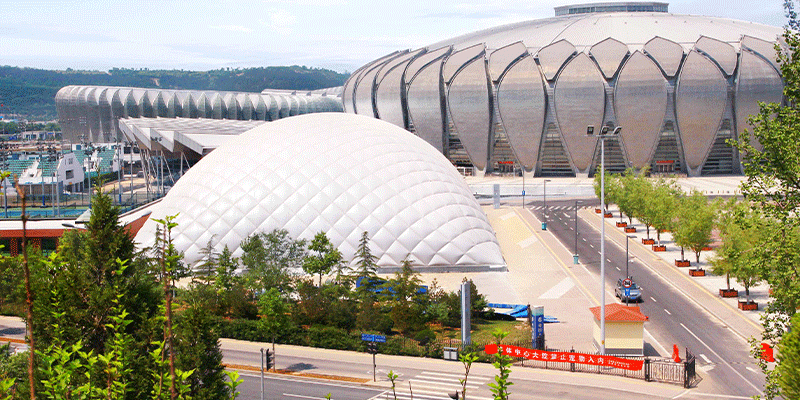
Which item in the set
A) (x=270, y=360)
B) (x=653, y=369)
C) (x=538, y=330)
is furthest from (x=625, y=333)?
(x=270, y=360)

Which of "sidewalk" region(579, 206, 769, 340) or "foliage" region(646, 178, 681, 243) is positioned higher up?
"foliage" region(646, 178, 681, 243)

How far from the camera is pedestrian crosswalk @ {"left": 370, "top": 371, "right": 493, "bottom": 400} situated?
2694 centimetres

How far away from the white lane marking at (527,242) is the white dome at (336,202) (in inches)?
344

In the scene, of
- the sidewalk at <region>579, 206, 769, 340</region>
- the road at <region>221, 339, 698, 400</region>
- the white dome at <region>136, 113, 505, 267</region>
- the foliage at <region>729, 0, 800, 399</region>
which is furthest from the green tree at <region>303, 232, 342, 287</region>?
the foliage at <region>729, 0, 800, 399</region>

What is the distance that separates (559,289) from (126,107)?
400 ft

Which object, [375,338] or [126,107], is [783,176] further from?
[126,107]

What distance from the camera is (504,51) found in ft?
359

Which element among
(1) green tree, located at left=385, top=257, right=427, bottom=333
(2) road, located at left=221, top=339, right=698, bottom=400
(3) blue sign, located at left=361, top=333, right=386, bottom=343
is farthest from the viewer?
(1) green tree, located at left=385, top=257, right=427, bottom=333

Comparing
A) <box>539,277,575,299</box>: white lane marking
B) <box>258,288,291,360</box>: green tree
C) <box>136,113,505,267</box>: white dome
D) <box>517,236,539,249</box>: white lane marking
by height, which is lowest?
<box>539,277,575,299</box>: white lane marking

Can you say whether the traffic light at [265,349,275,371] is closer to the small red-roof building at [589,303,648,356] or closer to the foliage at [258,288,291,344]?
the foliage at [258,288,291,344]

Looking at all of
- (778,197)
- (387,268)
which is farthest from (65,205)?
(778,197)

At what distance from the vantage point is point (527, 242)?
199 feet

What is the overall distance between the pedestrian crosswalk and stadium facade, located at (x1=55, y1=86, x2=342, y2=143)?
12785 centimetres

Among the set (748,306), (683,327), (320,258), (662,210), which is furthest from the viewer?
(662,210)
